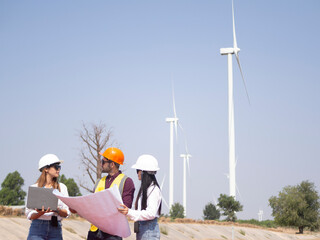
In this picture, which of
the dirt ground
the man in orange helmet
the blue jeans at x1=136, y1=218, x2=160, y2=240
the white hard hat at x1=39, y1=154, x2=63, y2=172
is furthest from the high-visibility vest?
the dirt ground

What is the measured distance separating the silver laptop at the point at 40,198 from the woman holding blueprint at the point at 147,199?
0.97 m

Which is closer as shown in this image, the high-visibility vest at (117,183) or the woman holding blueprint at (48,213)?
the woman holding blueprint at (48,213)

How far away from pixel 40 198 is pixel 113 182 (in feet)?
3.10

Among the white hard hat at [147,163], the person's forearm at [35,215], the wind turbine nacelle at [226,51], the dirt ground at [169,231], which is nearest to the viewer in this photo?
the person's forearm at [35,215]

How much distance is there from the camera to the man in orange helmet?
560 cm

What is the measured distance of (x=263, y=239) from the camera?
30.2 meters

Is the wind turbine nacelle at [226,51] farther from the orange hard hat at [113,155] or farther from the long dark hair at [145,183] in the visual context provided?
the long dark hair at [145,183]

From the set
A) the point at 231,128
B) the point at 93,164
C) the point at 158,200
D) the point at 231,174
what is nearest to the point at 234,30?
the point at 231,128

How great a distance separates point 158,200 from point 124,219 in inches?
19.6

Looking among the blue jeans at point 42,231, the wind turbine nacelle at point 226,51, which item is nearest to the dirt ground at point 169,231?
the blue jeans at point 42,231

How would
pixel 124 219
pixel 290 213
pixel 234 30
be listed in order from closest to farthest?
pixel 124 219
pixel 234 30
pixel 290 213

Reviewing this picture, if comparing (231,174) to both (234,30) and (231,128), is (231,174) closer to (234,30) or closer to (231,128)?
(231,128)

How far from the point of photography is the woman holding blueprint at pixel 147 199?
208 inches

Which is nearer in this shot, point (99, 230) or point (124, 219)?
point (124, 219)
